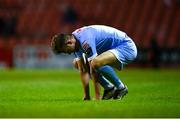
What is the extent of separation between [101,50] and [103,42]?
10.0 inches

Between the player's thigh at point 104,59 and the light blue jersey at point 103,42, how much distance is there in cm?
9

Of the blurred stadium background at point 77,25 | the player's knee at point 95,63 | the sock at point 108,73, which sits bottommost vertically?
the blurred stadium background at point 77,25

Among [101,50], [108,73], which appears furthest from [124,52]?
[108,73]

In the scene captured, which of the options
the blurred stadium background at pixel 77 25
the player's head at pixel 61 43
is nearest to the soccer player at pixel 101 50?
the player's head at pixel 61 43

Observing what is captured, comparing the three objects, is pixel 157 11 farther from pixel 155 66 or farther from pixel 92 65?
pixel 92 65

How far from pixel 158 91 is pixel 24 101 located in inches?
141

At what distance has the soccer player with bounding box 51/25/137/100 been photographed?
447 inches

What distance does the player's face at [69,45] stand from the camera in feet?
37.1

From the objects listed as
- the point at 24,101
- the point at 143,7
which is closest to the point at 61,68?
the point at 143,7

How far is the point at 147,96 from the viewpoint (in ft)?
43.7

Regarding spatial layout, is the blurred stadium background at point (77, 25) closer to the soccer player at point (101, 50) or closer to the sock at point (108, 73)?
the soccer player at point (101, 50)

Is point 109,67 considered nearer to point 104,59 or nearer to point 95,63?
point 104,59

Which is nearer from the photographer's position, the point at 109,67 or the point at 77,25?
the point at 109,67

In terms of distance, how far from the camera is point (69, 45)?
37.2 feet
